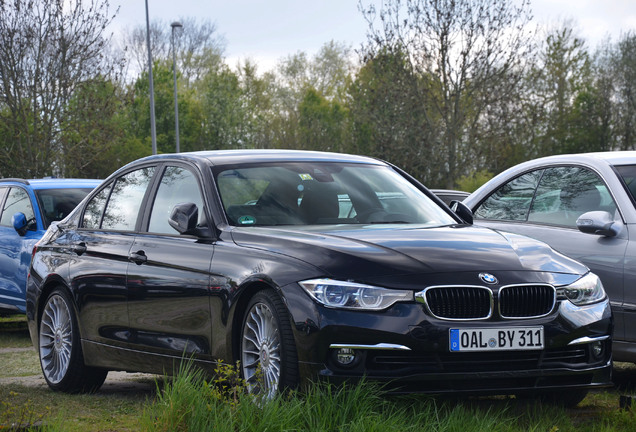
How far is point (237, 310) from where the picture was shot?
5.82 m

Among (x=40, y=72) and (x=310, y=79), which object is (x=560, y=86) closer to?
(x=310, y=79)

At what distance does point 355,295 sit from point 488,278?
0.68 metres

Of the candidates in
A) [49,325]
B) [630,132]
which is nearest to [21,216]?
[49,325]

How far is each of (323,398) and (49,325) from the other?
12.1 ft

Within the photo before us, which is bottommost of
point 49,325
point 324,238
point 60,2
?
point 49,325

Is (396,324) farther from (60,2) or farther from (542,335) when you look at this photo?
(60,2)

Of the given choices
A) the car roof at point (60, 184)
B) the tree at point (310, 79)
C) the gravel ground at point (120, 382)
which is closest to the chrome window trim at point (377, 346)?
the gravel ground at point (120, 382)

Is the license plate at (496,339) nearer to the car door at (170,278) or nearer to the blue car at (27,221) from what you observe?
the car door at (170,278)

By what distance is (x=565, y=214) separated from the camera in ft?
26.1

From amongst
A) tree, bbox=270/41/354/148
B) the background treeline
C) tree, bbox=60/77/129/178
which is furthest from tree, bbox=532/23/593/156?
tree, bbox=60/77/129/178

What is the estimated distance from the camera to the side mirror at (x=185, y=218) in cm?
636

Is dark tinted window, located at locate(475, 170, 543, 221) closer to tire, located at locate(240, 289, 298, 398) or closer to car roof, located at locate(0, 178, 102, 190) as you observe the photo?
tire, located at locate(240, 289, 298, 398)

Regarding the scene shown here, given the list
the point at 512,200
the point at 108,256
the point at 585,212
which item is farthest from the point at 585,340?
the point at 108,256

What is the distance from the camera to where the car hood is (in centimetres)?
533
